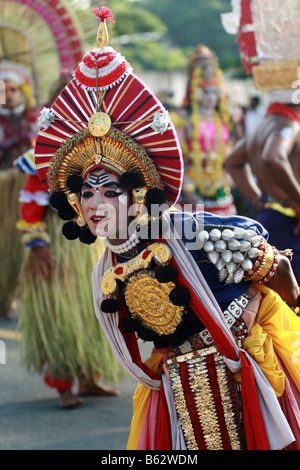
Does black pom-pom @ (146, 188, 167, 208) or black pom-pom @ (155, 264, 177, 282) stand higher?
black pom-pom @ (146, 188, 167, 208)

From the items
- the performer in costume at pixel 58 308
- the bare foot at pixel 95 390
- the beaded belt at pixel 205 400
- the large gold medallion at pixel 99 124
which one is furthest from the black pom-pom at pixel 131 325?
the bare foot at pixel 95 390

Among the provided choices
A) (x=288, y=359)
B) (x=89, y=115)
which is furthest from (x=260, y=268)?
(x=89, y=115)

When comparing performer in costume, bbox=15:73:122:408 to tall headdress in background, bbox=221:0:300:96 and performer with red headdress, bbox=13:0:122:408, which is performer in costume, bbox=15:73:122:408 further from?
tall headdress in background, bbox=221:0:300:96

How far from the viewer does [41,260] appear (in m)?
4.48

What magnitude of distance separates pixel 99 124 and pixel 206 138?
5.23 meters

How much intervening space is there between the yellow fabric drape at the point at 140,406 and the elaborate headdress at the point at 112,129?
2.13ft

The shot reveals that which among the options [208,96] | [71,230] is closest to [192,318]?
[71,230]

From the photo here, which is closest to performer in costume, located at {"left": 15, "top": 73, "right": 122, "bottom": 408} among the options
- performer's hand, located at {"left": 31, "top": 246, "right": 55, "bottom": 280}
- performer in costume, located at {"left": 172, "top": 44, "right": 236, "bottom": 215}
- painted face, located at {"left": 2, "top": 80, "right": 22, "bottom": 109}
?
performer's hand, located at {"left": 31, "top": 246, "right": 55, "bottom": 280}

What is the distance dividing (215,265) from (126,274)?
337mm

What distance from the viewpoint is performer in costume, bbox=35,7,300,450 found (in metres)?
2.46

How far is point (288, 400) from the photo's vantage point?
252 centimetres

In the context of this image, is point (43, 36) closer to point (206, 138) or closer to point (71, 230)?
point (206, 138)

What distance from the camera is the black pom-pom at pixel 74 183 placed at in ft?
8.38

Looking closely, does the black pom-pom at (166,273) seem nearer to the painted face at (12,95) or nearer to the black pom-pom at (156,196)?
the black pom-pom at (156,196)
